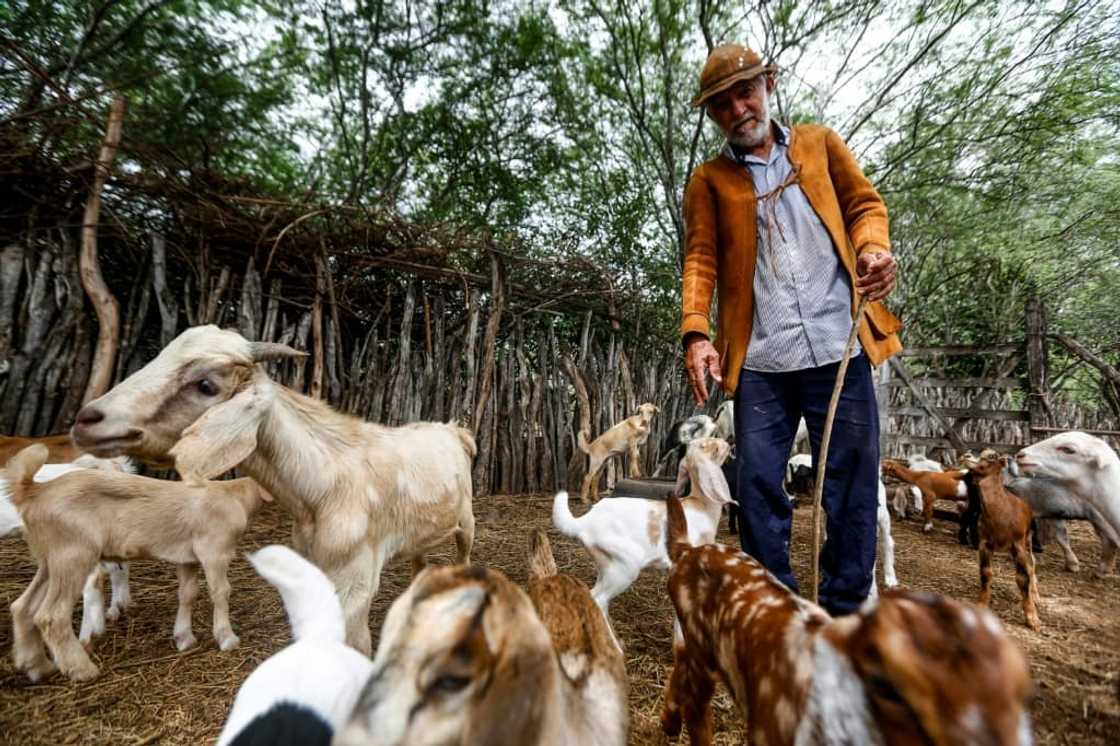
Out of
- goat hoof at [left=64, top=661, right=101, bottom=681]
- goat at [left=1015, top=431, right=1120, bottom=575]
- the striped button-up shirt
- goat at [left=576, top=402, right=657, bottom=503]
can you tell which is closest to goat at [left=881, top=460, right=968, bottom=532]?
goat at [left=1015, top=431, right=1120, bottom=575]

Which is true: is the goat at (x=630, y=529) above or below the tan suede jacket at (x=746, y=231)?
below

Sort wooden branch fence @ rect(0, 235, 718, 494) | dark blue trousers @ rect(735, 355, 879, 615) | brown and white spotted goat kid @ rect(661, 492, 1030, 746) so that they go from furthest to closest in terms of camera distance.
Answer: wooden branch fence @ rect(0, 235, 718, 494)
dark blue trousers @ rect(735, 355, 879, 615)
brown and white spotted goat kid @ rect(661, 492, 1030, 746)

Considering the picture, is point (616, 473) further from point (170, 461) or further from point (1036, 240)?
point (1036, 240)

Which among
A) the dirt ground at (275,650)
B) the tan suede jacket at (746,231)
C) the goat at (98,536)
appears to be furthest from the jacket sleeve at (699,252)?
the goat at (98,536)

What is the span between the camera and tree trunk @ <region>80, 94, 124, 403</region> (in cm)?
416

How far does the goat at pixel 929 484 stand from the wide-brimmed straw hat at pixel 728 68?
5.92 m

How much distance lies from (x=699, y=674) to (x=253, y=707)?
130 cm

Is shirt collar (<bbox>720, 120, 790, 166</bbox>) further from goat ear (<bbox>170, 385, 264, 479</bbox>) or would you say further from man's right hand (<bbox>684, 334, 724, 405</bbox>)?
goat ear (<bbox>170, 385, 264, 479</bbox>)

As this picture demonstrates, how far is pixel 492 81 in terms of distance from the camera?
808 cm

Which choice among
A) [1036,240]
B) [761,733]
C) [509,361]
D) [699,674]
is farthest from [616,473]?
[1036,240]

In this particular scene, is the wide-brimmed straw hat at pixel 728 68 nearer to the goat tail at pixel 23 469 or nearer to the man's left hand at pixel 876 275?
the man's left hand at pixel 876 275

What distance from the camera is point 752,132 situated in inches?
93.2

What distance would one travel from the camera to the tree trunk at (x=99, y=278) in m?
4.16

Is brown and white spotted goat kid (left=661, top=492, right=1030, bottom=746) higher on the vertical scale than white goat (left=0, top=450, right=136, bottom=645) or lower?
higher
